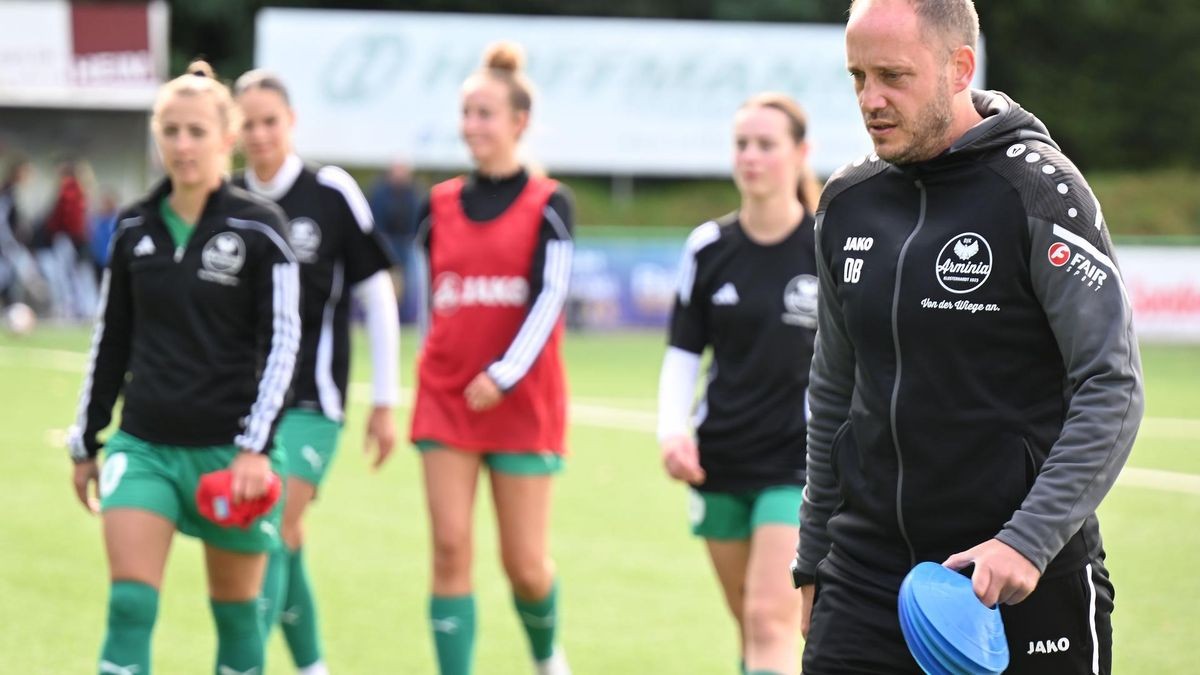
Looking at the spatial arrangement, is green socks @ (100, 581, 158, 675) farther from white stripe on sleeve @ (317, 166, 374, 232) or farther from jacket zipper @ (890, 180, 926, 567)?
jacket zipper @ (890, 180, 926, 567)

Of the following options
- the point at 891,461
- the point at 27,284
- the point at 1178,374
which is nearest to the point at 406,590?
the point at 891,461

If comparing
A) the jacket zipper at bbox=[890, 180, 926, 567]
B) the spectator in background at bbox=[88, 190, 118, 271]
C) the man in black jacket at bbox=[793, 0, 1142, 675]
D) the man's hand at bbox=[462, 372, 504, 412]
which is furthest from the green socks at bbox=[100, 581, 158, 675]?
the spectator in background at bbox=[88, 190, 118, 271]

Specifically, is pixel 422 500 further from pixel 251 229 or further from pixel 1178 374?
pixel 1178 374

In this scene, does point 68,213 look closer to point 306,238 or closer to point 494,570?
point 494,570

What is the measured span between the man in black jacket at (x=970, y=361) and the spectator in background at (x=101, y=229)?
2328cm

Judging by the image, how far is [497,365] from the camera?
21.1ft

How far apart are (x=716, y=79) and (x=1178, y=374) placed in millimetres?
13321

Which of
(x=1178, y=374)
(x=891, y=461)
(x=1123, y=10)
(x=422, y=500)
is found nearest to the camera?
(x=891, y=461)

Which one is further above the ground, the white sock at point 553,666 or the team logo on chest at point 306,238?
the team logo on chest at point 306,238

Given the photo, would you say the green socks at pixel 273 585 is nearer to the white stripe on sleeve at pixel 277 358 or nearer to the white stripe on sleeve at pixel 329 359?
the white stripe on sleeve at pixel 277 358

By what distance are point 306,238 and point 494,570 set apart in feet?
10.0

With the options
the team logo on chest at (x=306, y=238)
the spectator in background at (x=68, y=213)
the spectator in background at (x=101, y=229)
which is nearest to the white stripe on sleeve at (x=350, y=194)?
the team logo on chest at (x=306, y=238)

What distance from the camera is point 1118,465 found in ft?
11.4

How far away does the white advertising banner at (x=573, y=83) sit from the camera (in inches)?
1244
